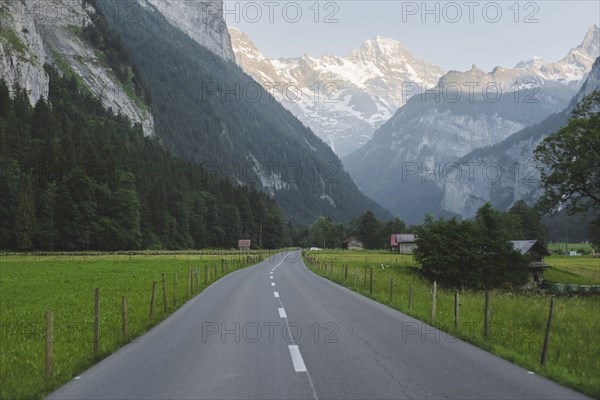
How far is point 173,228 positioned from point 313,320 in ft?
318

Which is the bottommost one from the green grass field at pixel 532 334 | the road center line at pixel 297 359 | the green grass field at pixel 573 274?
the green grass field at pixel 573 274

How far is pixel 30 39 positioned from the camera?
425 feet

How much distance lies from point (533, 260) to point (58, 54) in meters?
157

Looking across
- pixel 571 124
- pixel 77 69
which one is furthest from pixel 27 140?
pixel 571 124

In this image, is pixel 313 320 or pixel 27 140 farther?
pixel 27 140

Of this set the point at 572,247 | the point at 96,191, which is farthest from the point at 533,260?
the point at 572,247

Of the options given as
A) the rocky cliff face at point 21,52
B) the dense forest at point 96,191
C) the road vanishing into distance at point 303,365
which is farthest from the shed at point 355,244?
the road vanishing into distance at point 303,365

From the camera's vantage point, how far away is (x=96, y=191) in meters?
86.0

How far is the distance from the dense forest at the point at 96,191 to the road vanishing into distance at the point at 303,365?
7370 centimetres

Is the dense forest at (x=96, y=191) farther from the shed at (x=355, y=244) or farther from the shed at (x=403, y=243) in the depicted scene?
the shed at (x=403, y=243)

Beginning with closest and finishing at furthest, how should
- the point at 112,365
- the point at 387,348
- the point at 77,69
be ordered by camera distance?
the point at 112,365 < the point at 387,348 < the point at 77,69

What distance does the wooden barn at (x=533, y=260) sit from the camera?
52372 millimetres

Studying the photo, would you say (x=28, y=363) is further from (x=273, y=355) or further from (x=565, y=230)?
(x=565, y=230)

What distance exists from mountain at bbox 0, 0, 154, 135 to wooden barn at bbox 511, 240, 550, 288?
116 m
